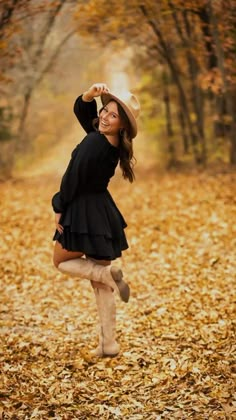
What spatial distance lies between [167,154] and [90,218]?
53.0 feet

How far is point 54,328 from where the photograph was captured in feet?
19.4

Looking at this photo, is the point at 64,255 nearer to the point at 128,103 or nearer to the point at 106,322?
the point at 106,322

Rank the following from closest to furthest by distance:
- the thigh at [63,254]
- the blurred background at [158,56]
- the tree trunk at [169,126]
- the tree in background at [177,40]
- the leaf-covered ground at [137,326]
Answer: the leaf-covered ground at [137,326], the thigh at [63,254], the blurred background at [158,56], the tree in background at [177,40], the tree trunk at [169,126]

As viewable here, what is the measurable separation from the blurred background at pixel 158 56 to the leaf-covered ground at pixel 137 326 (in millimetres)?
3362

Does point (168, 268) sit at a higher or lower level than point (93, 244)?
lower

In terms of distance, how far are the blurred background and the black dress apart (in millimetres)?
5969

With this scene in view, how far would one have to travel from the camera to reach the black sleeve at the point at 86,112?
14.1ft

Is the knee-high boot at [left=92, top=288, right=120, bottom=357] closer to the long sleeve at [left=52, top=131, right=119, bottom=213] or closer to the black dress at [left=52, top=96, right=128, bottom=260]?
the black dress at [left=52, top=96, right=128, bottom=260]

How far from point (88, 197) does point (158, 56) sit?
1408cm

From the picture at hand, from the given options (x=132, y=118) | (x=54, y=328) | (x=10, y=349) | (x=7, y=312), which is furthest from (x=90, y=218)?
(x=7, y=312)

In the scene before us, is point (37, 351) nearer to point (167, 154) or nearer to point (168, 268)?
point (168, 268)

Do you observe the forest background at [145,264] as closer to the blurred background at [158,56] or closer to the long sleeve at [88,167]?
the blurred background at [158,56]

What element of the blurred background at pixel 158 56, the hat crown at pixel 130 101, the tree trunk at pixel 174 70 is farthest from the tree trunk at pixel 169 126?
the hat crown at pixel 130 101

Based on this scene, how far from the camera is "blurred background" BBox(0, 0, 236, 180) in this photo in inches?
448
